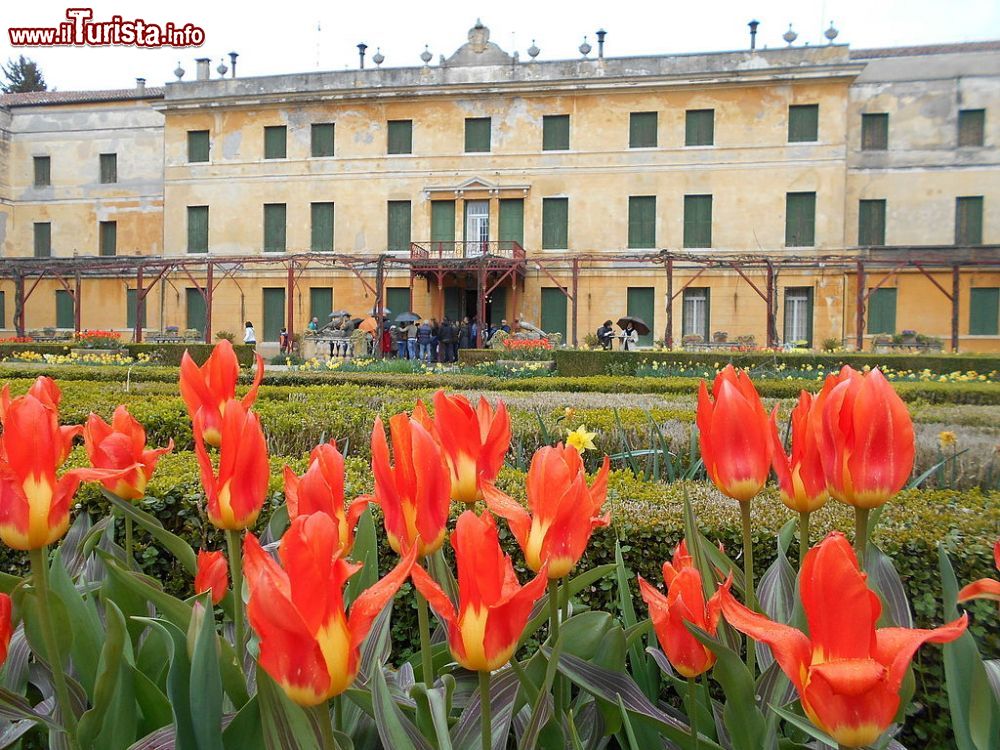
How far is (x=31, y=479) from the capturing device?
1062mm

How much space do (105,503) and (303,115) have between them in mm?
25805

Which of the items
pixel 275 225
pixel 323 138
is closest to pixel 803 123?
pixel 323 138

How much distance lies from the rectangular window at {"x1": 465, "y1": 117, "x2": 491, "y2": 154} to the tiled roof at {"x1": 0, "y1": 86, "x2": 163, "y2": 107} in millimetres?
11584

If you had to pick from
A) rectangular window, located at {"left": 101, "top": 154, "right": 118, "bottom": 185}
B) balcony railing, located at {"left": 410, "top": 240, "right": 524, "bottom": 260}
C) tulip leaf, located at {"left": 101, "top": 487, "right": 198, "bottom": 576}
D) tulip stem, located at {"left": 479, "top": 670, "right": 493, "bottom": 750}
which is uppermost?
rectangular window, located at {"left": 101, "top": 154, "right": 118, "bottom": 185}

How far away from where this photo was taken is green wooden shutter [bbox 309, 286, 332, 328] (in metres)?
26.5

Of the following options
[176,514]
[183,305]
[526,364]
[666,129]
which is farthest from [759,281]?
[176,514]

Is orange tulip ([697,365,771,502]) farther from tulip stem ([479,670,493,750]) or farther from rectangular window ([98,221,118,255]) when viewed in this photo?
rectangular window ([98,221,118,255])

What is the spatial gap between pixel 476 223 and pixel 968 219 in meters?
15.4

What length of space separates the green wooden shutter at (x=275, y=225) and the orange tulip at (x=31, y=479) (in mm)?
26789

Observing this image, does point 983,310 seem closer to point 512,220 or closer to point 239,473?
point 512,220

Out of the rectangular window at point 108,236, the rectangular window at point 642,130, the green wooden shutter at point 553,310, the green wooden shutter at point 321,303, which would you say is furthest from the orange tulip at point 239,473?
the rectangular window at point 108,236

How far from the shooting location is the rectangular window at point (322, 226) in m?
26.4

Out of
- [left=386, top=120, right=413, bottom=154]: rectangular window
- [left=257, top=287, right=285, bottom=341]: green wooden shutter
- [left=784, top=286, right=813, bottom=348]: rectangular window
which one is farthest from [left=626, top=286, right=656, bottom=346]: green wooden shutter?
[left=257, top=287, right=285, bottom=341]: green wooden shutter

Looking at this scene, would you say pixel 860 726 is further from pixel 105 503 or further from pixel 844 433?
pixel 105 503
